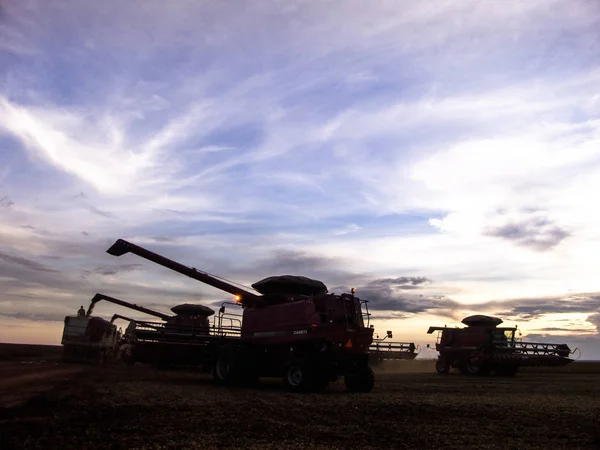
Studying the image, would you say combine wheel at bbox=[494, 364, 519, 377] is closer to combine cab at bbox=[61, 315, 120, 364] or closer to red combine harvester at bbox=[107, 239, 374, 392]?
red combine harvester at bbox=[107, 239, 374, 392]

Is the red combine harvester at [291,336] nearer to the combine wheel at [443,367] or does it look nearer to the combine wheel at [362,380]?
the combine wheel at [362,380]

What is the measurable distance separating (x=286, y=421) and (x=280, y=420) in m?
0.16

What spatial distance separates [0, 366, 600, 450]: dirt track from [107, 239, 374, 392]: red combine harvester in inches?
97.8

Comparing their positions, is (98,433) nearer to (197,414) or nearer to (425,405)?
(197,414)

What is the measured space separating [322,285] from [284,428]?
11757 millimetres

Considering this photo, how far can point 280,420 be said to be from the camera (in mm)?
11242

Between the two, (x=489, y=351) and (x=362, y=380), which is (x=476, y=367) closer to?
(x=489, y=351)

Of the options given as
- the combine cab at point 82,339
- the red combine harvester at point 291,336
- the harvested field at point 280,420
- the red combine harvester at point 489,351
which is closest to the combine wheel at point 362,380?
the red combine harvester at point 291,336

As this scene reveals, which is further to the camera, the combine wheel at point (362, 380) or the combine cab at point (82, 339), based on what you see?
the combine cab at point (82, 339)

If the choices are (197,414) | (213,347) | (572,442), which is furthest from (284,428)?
(213,347)

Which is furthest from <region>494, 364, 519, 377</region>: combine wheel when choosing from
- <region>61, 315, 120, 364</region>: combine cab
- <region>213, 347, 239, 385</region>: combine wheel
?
<region>61, 315, 120, 364</region>: combine cab

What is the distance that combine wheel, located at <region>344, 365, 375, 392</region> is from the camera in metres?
19.0

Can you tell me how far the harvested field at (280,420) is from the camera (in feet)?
29.1

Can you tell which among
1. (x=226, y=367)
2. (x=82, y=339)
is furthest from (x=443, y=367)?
(x=82, y=339)
